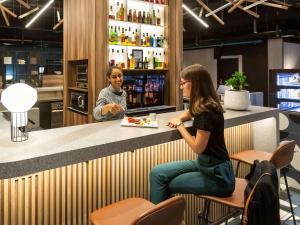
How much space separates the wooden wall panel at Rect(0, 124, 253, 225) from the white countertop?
0.52ft

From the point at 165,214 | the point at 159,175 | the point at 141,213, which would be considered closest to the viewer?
the point at 165,214

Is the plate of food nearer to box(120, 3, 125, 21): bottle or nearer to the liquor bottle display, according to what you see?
the liquor bottle display

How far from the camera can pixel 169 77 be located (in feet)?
15.3

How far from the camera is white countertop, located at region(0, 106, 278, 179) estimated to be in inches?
57.7

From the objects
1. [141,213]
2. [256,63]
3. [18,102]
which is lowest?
[141,213]

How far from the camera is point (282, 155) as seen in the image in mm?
2324

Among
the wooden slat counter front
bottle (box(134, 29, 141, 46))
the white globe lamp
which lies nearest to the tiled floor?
the wooden slat counter front

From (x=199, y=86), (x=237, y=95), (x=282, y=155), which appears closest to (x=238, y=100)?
(x=237, y=95)

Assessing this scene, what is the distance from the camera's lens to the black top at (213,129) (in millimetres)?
1839

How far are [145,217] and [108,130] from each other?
1005 millimetres

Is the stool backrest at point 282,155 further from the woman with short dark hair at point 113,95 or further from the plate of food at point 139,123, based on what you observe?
the woman with short dark hair at point 113,95

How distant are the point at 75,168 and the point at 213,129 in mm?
862

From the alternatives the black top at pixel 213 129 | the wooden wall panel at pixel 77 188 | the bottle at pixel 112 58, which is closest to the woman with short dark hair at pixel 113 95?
the bottle at pixel 112 58

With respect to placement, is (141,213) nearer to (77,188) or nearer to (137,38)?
(77,188)
